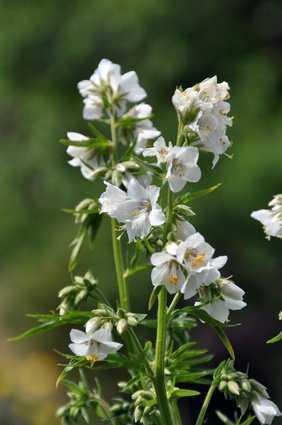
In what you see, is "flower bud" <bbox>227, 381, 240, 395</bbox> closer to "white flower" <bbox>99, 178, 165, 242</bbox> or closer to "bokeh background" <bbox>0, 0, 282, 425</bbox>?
"white flower" <bbox>99, 178, 165, 242</bbox>

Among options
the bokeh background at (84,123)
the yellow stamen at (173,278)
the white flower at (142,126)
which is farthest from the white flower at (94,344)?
the bokeh background at (84,123)

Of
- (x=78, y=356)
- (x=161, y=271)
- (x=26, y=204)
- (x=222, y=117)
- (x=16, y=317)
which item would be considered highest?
(x=222, y=117)

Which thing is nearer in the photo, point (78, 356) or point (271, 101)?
point (78, 356)

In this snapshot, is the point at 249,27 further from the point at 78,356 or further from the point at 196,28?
the point at 78,356

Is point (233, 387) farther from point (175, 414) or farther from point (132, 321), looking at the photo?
point (132, 321)

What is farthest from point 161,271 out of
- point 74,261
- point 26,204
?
point 26,204

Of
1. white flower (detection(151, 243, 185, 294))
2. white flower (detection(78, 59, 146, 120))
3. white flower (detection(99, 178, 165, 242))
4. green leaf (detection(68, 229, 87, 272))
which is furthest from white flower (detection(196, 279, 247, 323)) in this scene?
white flower (detection(78, 59, 146, 120))

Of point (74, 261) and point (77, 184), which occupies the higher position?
point (74, 261)

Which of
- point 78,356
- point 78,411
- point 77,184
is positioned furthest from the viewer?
point 77,184
